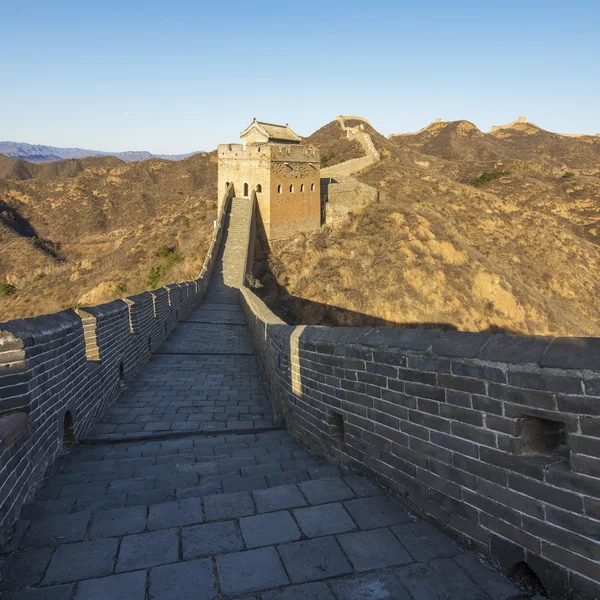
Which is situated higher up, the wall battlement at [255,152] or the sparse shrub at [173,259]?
the wall battlement at [255,152]

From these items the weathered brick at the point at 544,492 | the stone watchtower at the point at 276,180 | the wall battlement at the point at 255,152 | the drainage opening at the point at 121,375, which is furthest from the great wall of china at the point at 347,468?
the wall battlement at the point at 255,152

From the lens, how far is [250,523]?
3.08 meters

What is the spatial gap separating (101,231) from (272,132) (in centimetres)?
3056

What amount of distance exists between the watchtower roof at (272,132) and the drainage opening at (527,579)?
124 feet

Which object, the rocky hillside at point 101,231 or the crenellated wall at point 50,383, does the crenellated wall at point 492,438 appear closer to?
the crenellated wall at point 50,383

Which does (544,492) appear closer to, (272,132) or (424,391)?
(424,391)

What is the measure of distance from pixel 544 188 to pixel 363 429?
59.1 metres

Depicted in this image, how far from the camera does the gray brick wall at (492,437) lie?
224 centimetres

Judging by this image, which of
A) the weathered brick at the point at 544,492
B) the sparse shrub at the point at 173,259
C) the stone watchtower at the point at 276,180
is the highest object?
the stone watchtower at the point at 276,180

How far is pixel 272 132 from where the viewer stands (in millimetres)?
38906


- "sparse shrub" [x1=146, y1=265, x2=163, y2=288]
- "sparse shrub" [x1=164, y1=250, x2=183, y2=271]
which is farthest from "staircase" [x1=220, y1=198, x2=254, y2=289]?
"sparse shrub" [x1=146, y1=265, x2=163, y2=288]

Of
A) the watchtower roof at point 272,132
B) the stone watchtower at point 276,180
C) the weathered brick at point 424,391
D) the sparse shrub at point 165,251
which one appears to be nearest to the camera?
the weathered brick at point 424,391

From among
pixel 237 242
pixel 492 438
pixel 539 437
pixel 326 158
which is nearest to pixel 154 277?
pixel 237 242

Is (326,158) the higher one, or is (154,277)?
(326,158)
